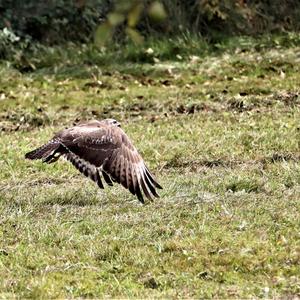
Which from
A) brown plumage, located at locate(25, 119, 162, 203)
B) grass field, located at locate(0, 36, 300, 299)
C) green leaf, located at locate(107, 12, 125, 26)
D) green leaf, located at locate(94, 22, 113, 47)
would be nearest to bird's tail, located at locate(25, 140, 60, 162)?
brown plumage, located at locate(25, 119, 162, 203)

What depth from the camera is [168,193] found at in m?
7.86

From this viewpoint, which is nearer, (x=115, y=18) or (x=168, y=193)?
(x=115, y=18)

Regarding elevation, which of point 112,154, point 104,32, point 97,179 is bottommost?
point 97,179

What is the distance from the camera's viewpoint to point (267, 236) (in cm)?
644

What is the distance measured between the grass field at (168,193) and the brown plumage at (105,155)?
0.30 meters

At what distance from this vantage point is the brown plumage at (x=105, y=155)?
6.89 meters

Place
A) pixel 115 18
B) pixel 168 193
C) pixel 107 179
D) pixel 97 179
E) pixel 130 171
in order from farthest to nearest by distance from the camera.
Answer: pixel 168 193 → pixel 107 179 → pixel 97 179 → pixel 130 171 → pixel 115 18

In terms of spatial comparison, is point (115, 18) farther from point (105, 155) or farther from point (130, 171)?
point (105, 155)

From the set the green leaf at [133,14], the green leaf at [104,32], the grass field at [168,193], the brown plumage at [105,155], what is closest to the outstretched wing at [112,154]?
the brown plumage at [105,155]

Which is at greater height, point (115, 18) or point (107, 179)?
point (115, 18)

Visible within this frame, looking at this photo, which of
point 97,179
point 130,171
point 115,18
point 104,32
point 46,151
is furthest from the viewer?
point 46,151

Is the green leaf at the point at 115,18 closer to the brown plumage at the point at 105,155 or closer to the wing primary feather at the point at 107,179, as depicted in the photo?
the brown plumage at the point at 105,155

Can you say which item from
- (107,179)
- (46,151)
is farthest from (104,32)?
(46,151)

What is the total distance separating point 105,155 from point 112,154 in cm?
5
